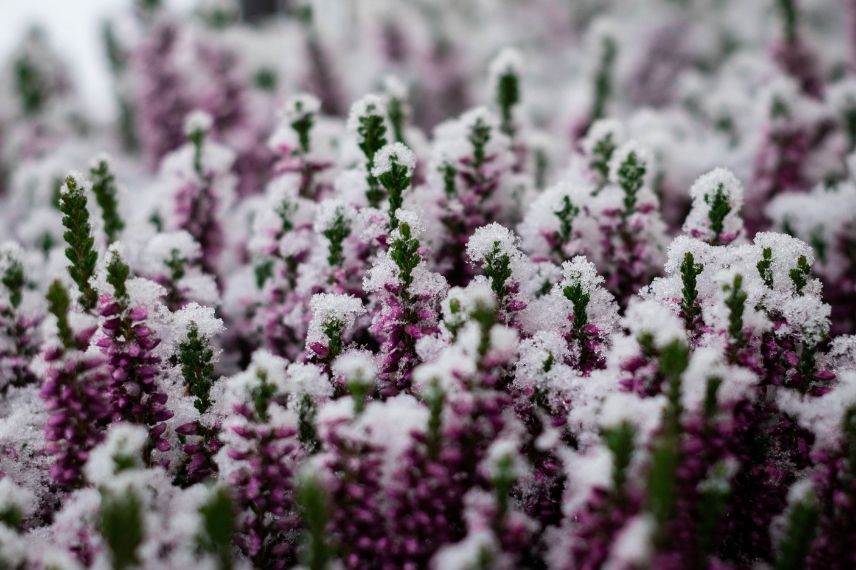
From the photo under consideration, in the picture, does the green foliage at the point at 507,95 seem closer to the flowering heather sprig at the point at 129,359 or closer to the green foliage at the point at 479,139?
the green foliage at the point at 479,139

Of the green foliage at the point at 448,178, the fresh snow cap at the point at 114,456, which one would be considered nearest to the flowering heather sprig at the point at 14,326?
the fresh snow cap at the point at 114,456

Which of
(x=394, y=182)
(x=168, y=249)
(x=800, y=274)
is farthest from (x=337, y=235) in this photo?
(x=800, y=274)

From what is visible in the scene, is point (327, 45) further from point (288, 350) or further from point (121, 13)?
point (288, 350)

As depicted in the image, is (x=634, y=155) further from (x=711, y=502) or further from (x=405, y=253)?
(x=711, y=502)

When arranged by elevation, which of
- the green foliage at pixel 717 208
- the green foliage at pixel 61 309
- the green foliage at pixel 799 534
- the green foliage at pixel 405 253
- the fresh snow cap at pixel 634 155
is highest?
the fresh snow cap at pixel 634 155

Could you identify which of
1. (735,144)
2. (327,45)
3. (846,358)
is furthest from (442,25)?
(846,358)

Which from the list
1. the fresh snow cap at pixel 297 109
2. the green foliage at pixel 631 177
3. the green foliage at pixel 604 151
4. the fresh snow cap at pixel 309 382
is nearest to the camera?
the fresh snow cap at pixel 309 382

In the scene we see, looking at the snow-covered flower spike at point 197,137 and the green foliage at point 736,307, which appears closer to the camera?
the green foliage at point 736,307

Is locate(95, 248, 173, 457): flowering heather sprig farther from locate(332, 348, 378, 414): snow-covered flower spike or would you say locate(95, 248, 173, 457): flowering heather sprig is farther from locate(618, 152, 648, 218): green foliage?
locate(618, 152, 648, 218): green foliage
